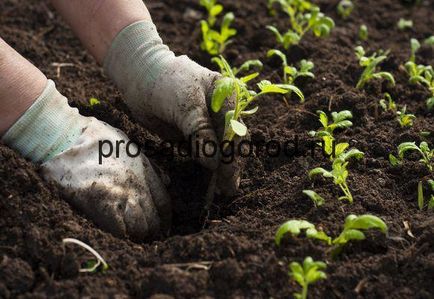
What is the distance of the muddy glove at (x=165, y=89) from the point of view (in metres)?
2.78

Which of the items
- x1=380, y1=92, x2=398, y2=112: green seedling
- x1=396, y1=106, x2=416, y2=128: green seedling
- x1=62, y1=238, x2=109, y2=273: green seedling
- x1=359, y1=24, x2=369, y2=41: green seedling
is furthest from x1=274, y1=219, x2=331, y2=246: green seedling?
x1=359, y1=24, x2=369, y2=41: green seedling

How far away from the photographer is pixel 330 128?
319 centimetres

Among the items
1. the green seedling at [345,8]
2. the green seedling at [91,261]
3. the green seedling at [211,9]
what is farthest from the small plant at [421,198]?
the green seedling at [345,8]

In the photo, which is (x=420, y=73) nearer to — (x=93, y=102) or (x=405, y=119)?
(x=405, y=119)

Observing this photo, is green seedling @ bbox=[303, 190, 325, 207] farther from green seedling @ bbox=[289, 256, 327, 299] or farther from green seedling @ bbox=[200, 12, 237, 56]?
green seedling @ bbox=[200, 12, 237, 56]

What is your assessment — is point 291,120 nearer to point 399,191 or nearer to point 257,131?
point 257,131

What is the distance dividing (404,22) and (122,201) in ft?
9.01

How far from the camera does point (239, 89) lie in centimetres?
273

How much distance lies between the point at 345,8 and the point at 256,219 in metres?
2.58

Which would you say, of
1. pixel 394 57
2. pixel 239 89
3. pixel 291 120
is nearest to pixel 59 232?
pixel 239 89

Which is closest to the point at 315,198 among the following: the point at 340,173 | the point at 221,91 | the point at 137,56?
the point at 340,173

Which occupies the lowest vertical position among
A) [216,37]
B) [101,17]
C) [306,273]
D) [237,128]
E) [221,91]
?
[306,273]

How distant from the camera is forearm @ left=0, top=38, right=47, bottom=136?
268 cm

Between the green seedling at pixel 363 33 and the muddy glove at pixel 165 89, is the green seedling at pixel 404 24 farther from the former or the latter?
the muddy glove at pixel 165 89
